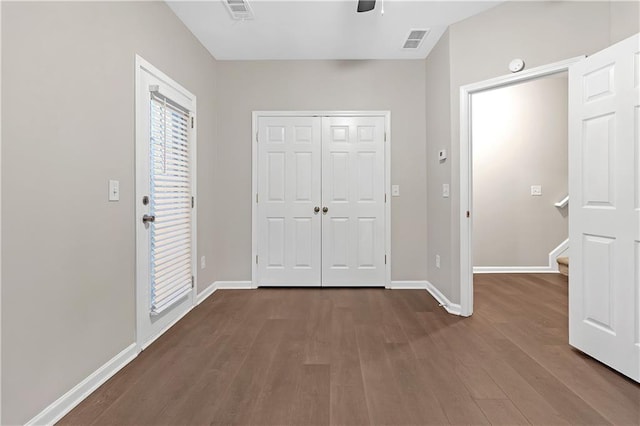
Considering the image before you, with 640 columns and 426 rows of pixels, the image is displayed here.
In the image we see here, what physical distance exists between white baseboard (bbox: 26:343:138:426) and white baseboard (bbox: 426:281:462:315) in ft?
8.66

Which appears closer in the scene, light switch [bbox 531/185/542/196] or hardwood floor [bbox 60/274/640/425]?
hardwood floor [bbox 60/274/640/425]

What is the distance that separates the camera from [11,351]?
4.75 feet

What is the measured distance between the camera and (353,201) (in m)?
4.11

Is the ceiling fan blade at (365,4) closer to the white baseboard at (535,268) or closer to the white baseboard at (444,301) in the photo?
the white baseboard at (444,301)

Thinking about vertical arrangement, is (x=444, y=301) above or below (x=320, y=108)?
below

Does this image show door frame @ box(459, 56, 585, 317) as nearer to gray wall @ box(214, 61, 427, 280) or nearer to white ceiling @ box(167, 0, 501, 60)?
white ceiling @ box(167, 0, 501, 60)

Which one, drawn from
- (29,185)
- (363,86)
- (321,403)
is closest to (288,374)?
(321,403)

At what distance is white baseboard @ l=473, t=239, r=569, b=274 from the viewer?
4797 mm

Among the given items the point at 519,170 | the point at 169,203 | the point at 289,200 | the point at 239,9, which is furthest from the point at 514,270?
the point at 239,9

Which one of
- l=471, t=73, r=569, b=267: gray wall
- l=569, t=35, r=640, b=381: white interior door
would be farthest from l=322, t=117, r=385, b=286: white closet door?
l=569, t=35, r=640, b=381: white interior door

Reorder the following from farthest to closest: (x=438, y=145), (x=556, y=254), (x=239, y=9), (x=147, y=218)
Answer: (x=556, y=254)
(x=438, y=145)
(x=239, y=9)
(x=147, y=218)

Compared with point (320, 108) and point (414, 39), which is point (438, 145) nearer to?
point (414, 39)

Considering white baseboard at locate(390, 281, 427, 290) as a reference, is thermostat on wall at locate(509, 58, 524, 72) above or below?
above

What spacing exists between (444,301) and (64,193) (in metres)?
3.19
